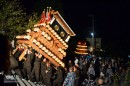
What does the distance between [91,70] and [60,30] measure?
352 cm

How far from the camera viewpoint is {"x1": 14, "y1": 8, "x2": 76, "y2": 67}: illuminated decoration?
81.8 ft

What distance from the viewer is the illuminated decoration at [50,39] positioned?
24922mm

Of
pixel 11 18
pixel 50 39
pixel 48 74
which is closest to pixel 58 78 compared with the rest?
pixel 48 74

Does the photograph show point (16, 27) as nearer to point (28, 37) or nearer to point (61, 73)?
point (28, 37)

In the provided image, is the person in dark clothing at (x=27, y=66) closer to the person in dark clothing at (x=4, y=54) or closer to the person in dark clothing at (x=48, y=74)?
the person in dark clothing at (x=48, y=74)

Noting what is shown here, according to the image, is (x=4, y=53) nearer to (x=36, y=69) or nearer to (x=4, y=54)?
(x=4, y=54)

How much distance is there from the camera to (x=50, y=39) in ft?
82.8

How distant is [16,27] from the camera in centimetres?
4719

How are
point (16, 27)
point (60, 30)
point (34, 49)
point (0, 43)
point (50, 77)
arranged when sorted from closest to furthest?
point (0, 43) → point (50, 77) → point (34, 49) → point (60, 30) → point (16, 27)

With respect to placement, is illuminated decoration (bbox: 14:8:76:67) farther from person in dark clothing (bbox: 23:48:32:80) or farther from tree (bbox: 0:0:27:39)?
tree (bbox: 0:0:27:39)

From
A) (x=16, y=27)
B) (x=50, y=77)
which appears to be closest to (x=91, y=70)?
(x=50, y=77)

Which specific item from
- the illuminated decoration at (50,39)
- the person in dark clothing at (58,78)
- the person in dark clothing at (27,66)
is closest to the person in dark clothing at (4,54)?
the person in dark clothing at (27,66)

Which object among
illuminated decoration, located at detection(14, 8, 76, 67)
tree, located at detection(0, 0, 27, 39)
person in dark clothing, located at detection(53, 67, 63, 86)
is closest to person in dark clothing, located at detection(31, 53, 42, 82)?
person in dark clothing, located at detection(53, 67, 63, 86)

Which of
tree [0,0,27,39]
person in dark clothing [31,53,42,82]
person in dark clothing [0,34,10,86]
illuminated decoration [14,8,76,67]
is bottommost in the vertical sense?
person in dark clothing [0,34,10,86]
